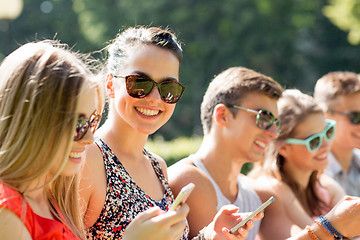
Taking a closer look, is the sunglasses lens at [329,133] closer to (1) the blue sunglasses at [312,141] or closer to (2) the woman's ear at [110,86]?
(1) the blue sunglasses at [312,141]

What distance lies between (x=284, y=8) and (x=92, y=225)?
30.3 meters

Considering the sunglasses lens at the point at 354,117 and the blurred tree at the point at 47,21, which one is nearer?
the sunglasses lens at the point at 354,117

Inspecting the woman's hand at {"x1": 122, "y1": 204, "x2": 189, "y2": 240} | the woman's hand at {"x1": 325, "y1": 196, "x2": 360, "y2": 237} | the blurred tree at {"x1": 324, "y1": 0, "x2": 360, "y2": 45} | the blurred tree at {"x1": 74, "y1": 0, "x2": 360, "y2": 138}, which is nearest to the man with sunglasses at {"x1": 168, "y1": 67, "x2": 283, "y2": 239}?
the woman's hand at {"x1": 325, "y1": 196, "x2": 360, "y2": 237}

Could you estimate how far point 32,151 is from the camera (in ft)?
6.41

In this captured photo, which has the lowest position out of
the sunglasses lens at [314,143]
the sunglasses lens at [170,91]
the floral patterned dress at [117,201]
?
the floral patterned dress at [117,201]

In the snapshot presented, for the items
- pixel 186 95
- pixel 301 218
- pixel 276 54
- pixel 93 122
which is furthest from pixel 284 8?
pixel 93 122

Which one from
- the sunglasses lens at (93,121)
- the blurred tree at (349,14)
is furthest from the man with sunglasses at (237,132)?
the blurred tree at (349,14)

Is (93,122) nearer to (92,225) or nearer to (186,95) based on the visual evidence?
(92,225)

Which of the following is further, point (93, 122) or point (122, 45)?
point (122, 45)

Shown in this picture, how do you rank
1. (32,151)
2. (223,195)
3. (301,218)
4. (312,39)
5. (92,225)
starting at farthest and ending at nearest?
1. (312,39)
2. (301,218)
3. (223,195)
4. (92,225)
5. (32,151)

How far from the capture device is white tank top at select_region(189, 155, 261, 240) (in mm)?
3645

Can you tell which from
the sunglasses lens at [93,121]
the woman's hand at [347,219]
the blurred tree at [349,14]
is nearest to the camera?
the sunglasses lens at [93,121]

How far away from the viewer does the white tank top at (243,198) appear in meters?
3.64

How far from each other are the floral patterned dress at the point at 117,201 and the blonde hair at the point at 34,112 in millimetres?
650
